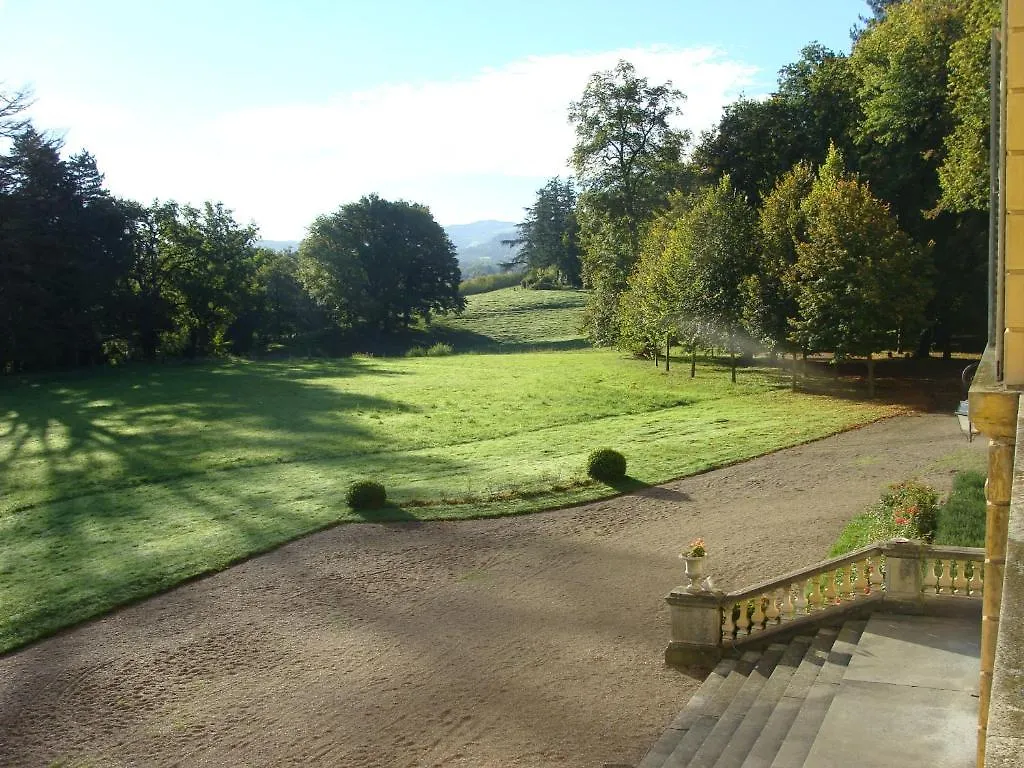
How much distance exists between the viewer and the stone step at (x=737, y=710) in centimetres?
973

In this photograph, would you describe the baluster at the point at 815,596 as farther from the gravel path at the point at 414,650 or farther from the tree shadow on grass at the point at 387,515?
the tree shadow on grass at the point at 387,515

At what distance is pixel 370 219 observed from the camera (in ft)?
291

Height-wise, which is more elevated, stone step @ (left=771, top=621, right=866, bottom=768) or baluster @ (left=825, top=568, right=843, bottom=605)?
baluster @ (left=825, top=568, right=843, bottom=605)

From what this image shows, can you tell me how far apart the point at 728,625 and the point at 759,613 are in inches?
19.5

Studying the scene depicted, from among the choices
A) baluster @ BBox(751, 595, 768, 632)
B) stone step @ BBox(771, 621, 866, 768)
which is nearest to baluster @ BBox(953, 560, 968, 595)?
stone step @ BBox(771, 621, 866, 768)

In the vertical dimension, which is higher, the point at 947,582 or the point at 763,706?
the point at 947,582

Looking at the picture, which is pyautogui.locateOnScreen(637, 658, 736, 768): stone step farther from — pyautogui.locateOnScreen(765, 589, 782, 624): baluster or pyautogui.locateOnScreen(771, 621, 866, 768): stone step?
pyautogui.locateOnScreen(771, 621, 866, 768): stone step

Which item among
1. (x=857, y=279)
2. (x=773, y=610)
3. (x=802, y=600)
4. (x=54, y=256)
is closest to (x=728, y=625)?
(x=773, y=610)

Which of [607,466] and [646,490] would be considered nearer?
[646,490]

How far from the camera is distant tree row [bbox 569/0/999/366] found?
33219 mm

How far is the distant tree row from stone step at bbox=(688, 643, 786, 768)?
77.1ft

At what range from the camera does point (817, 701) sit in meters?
10.0

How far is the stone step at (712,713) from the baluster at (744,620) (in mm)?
403

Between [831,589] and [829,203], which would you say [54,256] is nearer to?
[829,203]
